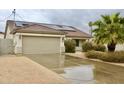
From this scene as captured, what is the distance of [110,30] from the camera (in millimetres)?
14102

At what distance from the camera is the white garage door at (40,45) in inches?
733

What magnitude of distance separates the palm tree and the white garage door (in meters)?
6.34

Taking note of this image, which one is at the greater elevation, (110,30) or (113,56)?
(110,30)

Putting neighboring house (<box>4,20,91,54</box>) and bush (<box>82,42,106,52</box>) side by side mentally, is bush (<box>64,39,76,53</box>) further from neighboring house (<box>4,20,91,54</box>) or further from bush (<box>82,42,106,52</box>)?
bush (<box>82,42,106,52</box>)

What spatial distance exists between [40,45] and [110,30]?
8.28m

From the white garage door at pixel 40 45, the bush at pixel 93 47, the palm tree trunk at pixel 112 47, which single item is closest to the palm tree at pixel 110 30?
the palm tree trunk at pixel 112 47

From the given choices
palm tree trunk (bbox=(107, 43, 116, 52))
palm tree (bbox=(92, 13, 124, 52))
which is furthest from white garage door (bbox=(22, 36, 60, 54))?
palm tree trunk (bbox=(107, 43, 116, 52))

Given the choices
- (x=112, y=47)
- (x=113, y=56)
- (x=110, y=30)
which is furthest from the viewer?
(x=112, y=47)

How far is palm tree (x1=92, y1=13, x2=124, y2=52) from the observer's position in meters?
13.8

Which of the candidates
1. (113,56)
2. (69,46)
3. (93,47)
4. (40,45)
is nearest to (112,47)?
(113,56)

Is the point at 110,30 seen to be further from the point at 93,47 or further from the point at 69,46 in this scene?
the point at 69,46

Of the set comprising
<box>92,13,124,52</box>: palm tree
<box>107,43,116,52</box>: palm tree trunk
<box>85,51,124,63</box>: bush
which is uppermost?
<box>92,13,124,52</box>: palm tree

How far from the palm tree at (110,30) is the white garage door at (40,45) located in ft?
20.8
